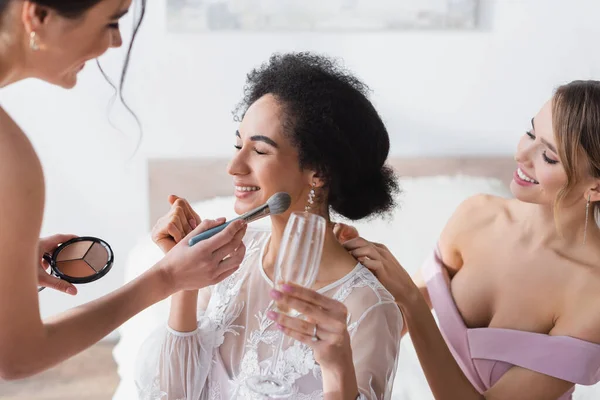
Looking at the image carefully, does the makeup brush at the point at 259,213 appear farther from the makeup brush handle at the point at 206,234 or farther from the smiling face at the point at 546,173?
the smiling face at the point at 546,173

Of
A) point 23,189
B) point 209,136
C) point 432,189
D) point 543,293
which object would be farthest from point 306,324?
point 209,136

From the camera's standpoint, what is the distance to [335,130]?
4.99 feet

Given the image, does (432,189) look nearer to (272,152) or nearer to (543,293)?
(543,293)

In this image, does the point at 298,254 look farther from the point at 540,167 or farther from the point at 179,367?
the point at 540,167

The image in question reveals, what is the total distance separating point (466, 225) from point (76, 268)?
1.02 m

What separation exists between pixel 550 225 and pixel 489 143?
57.6 inches

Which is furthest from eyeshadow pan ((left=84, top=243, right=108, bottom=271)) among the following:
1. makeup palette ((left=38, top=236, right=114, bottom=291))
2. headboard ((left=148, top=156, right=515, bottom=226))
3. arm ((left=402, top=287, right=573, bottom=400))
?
headboard ((left=148, top=156, right=515, bottom=226))

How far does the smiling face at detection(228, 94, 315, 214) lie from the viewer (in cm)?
150

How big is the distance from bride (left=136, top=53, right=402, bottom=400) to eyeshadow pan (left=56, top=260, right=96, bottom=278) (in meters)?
0.15

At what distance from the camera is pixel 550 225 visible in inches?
70.0

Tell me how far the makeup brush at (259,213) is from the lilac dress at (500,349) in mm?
667

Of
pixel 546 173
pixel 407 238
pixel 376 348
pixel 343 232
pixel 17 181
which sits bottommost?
pixel 407 238

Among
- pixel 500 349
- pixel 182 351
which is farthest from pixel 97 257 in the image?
pixel 500 349

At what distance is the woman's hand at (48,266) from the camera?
138 centimetres
